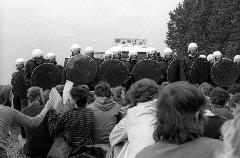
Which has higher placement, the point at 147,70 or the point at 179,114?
the point at 179,114

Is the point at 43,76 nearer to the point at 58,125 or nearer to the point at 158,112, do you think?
the point at 58,125

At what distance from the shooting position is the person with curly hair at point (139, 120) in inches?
148

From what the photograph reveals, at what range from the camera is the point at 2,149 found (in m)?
5.03

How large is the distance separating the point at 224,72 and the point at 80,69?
3.44 metres

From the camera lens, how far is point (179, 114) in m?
2.79

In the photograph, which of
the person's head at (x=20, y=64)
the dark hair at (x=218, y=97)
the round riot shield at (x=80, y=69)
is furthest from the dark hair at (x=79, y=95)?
the person's head at (x=20, y=64)

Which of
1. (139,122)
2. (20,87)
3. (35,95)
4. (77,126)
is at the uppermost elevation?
(139,122)

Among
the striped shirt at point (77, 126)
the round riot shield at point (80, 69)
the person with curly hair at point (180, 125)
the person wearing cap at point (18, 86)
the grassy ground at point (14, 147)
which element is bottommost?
the grassy ground at point (14, 147)

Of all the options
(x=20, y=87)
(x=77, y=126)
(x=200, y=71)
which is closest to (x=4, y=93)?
(x=77, y=126)

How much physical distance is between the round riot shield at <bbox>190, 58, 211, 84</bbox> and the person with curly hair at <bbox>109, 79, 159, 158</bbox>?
709cm

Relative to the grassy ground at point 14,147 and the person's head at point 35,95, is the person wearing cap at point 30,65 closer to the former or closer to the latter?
the grassy ground at point 14,147

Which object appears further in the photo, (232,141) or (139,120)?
(139,120)

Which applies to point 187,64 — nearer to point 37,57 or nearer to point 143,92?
point 37,57

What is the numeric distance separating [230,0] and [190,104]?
30796mm
